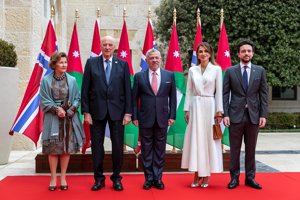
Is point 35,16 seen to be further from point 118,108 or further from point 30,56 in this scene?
point 118,108

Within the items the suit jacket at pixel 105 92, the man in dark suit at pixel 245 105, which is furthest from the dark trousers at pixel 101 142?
the man in dark suit at pixel 245 105

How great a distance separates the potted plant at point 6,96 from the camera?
681cm

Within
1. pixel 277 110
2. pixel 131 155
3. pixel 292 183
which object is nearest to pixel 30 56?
pixel 131 155

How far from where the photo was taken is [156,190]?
498 centimetres

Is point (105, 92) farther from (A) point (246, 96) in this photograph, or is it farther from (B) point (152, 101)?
(A) point (246, 96)

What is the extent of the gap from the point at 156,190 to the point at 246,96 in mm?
1668

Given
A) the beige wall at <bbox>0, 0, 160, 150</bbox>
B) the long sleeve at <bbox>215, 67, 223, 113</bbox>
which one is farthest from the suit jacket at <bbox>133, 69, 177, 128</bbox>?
the beige wall at <bbox>0, 0, 160, 150</bbox>

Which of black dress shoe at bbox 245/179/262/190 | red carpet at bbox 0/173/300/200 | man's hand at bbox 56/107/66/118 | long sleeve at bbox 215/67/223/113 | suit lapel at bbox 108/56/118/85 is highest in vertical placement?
suit lapel at bbox 108/56/118/85

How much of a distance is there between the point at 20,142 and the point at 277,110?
10583 millimetres

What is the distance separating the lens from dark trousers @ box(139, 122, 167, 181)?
5.09 metres

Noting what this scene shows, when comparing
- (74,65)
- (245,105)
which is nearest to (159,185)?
(245,105)

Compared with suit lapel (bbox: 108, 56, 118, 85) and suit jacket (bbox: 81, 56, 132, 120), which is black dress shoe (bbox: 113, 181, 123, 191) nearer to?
suit jacket (bbox: 81, 56, 132, 120)

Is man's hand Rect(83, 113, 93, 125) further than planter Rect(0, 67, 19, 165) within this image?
No

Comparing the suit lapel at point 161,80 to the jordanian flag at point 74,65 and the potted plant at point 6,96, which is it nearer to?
the jordanian flag at point 74,65
